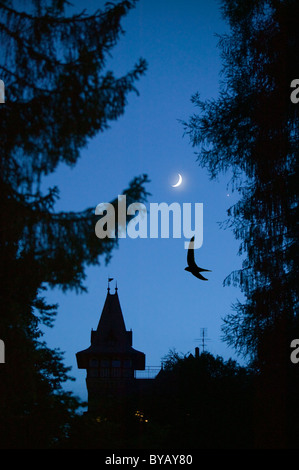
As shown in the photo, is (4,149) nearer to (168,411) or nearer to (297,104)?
(297,104)

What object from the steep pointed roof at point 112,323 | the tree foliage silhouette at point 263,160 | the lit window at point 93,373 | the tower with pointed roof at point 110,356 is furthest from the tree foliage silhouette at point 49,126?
the steep pointed roof at point 112,323

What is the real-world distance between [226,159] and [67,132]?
14.1 ft

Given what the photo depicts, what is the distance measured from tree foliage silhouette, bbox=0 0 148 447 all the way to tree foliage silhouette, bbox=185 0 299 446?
3.41m

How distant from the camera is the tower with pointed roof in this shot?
44.5 meters

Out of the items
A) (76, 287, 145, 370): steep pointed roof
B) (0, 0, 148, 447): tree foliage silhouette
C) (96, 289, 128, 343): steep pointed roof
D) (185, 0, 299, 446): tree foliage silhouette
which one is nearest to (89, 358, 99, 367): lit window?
(76, 287, 145, 370): steep pointed roof

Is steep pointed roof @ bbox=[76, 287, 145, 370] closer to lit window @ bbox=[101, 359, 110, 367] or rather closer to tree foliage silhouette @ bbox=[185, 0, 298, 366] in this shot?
lit window @ bbox=[101, 359, 110, 367]

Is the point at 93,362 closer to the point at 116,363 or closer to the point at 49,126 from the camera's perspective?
the point at 116,363

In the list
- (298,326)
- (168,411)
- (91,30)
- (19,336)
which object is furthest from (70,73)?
(168,411)

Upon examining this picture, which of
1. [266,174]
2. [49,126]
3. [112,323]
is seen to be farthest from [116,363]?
[49,126]

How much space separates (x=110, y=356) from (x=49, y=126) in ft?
132

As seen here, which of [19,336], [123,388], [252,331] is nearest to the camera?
[19,336]

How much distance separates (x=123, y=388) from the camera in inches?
1695

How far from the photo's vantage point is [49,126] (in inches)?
275

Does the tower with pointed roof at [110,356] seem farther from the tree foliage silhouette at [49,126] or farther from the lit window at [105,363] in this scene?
the tree foliage silhouette at [49,126]
